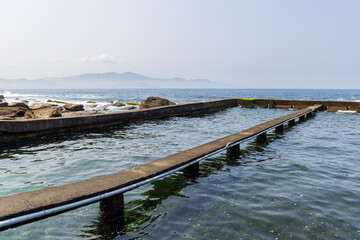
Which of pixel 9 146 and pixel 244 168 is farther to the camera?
pixel 9 146

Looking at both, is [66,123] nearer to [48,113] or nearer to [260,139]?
[48,113]

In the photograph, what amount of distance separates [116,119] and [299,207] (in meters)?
10.1

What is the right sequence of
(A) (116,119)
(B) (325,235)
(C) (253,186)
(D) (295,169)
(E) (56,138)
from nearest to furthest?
(B) (325,235) → (C) (253,186) → (D) (295,169) → (E) (56,138) → (A) (116,119)

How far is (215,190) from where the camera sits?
5145 mm

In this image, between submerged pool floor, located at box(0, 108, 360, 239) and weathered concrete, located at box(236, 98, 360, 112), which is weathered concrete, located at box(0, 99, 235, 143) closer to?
submerged pool floor, located at box(0, 108, 360, 239)

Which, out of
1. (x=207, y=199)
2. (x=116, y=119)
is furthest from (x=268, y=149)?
(x=116, y=119)

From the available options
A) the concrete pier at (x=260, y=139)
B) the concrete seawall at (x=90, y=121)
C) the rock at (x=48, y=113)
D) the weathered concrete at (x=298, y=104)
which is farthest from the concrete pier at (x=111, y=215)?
the weathered concrete at (x=298, y=104)

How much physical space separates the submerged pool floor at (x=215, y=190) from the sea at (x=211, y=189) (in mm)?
15

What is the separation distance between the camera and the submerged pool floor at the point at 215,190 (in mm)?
3729

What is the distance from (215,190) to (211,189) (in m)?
0.08

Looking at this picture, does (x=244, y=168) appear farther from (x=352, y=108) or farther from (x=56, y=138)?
(x=352, y=108)

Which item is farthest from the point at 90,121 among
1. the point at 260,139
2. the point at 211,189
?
the point at 211,189

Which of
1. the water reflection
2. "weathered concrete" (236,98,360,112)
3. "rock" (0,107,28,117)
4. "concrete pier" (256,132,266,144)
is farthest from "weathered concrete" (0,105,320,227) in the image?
"weathered concrete" (236,98,360,112)

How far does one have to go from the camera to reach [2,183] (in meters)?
5.55
